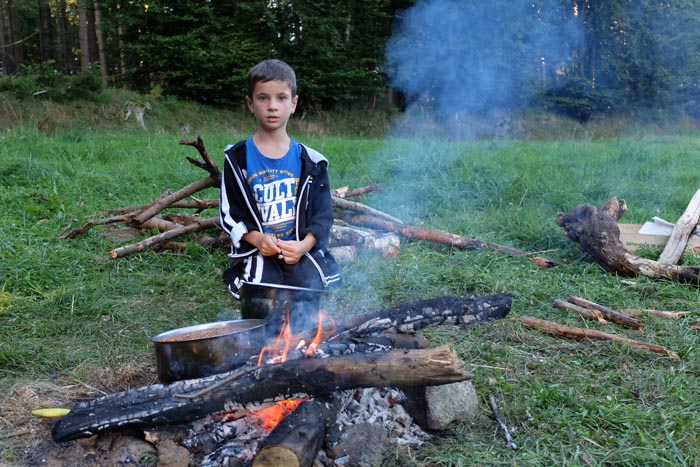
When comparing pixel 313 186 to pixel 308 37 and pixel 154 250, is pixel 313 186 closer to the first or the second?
pixel 154 250

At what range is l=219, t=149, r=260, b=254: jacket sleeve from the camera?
10.6 ft

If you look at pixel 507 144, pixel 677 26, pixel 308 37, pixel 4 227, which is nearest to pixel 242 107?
pixel 308 37

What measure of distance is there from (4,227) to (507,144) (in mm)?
8694

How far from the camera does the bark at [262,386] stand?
249 cm

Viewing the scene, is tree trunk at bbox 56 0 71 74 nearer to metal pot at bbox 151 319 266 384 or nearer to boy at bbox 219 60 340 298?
boy at bbox 219 60 340 298

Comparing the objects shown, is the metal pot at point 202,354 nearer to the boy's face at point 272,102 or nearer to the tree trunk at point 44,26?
the boy's face at point 272,102

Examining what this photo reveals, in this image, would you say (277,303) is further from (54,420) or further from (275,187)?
(54,420)

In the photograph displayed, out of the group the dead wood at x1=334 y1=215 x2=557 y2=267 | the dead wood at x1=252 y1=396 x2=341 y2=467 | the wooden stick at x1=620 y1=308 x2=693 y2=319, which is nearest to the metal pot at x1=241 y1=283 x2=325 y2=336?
the dead wood at x1=252 y1=396 x2=341 y2=467

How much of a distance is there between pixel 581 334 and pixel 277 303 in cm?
188

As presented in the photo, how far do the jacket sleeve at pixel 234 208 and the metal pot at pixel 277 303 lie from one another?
0.24m

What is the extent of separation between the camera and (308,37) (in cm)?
1898

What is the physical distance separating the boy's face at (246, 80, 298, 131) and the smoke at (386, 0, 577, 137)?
17.9 feet

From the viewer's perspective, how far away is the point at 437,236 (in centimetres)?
575

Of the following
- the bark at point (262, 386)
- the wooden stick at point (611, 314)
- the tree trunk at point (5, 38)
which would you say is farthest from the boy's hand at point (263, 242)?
the tree trunk at point (5, 38)
